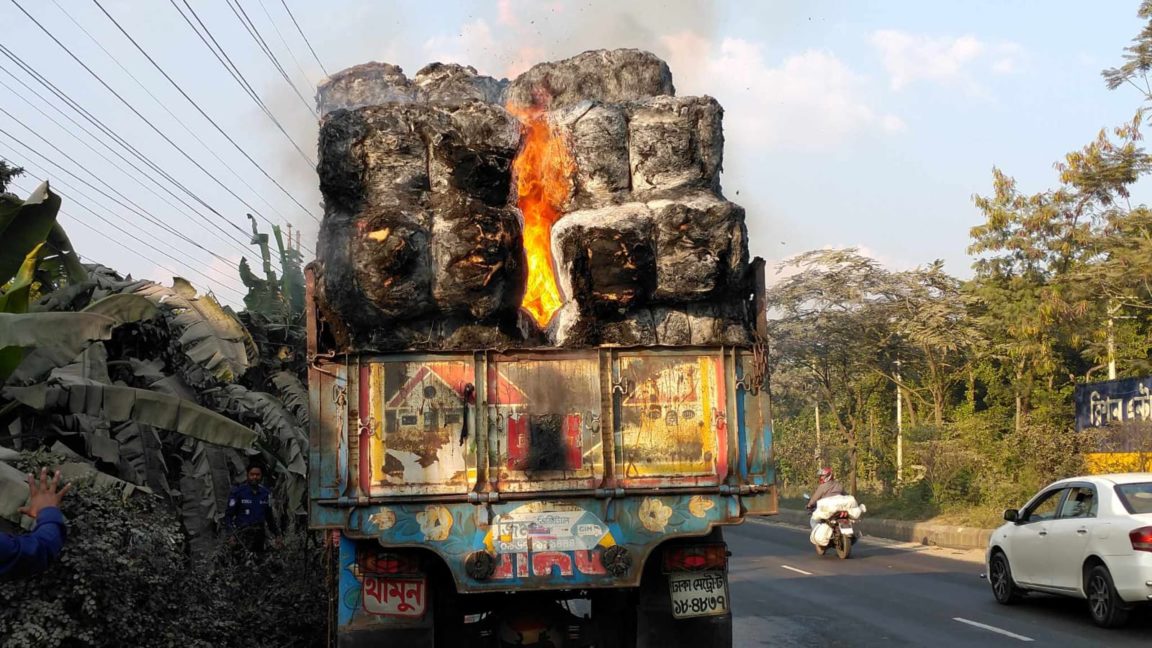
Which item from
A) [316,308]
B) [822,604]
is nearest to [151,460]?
[316,308]

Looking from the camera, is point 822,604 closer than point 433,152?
No

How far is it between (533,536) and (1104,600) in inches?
249

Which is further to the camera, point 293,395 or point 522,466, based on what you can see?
point 293,395

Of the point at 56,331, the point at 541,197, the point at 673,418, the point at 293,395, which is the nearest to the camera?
the point at 673,418

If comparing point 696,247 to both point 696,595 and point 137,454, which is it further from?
point 137,454

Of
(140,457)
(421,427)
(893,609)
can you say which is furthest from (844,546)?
(421,427)

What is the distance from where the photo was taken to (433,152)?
776cm

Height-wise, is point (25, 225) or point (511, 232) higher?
point (25, 225)

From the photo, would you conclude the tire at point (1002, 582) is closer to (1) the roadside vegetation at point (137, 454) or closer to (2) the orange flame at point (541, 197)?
(2) the orange flame at point (541, 197)

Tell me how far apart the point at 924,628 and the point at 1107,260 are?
49.0 ft

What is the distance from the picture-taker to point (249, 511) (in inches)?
438

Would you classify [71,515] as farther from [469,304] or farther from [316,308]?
[469,304]

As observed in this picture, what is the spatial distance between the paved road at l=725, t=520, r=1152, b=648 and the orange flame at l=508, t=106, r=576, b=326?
156 inches

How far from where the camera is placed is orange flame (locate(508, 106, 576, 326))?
8.20 metres
